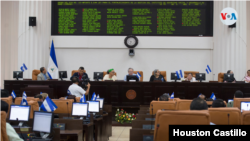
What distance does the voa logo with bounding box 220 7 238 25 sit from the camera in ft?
35.0

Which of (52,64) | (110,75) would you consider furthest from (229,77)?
(52,64)

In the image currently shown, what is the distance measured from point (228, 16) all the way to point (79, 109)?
7.61 meters

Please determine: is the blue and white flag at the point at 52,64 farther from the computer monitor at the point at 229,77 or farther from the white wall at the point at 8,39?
the computer monitor at the point at 229,77

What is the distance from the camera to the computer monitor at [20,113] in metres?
4.85

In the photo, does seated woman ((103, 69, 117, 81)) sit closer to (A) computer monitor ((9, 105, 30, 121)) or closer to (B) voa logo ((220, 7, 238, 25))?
(B) voa logo ((220, 7, 238, 25))

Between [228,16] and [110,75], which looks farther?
[228,16]

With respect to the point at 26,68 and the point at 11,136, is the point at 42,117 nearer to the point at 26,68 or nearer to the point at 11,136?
the point at 11,136

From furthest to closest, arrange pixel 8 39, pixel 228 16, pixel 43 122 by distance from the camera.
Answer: pixel 8 39 < pixel 228 16 < pixel 43 122

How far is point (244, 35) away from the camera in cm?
1173

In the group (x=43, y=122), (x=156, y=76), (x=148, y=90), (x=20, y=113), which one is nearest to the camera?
(x=43, y=122)

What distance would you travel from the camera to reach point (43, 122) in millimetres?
3830

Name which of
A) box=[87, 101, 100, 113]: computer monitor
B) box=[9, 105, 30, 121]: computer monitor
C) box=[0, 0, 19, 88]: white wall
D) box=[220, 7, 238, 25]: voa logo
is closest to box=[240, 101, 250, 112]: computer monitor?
box=[87, 101, 100, 113]: computer monitor

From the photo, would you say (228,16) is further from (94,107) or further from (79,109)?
(79,109)

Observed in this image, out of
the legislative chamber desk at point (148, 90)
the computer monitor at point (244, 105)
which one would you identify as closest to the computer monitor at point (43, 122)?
the computer monitor at point (244, 105)
